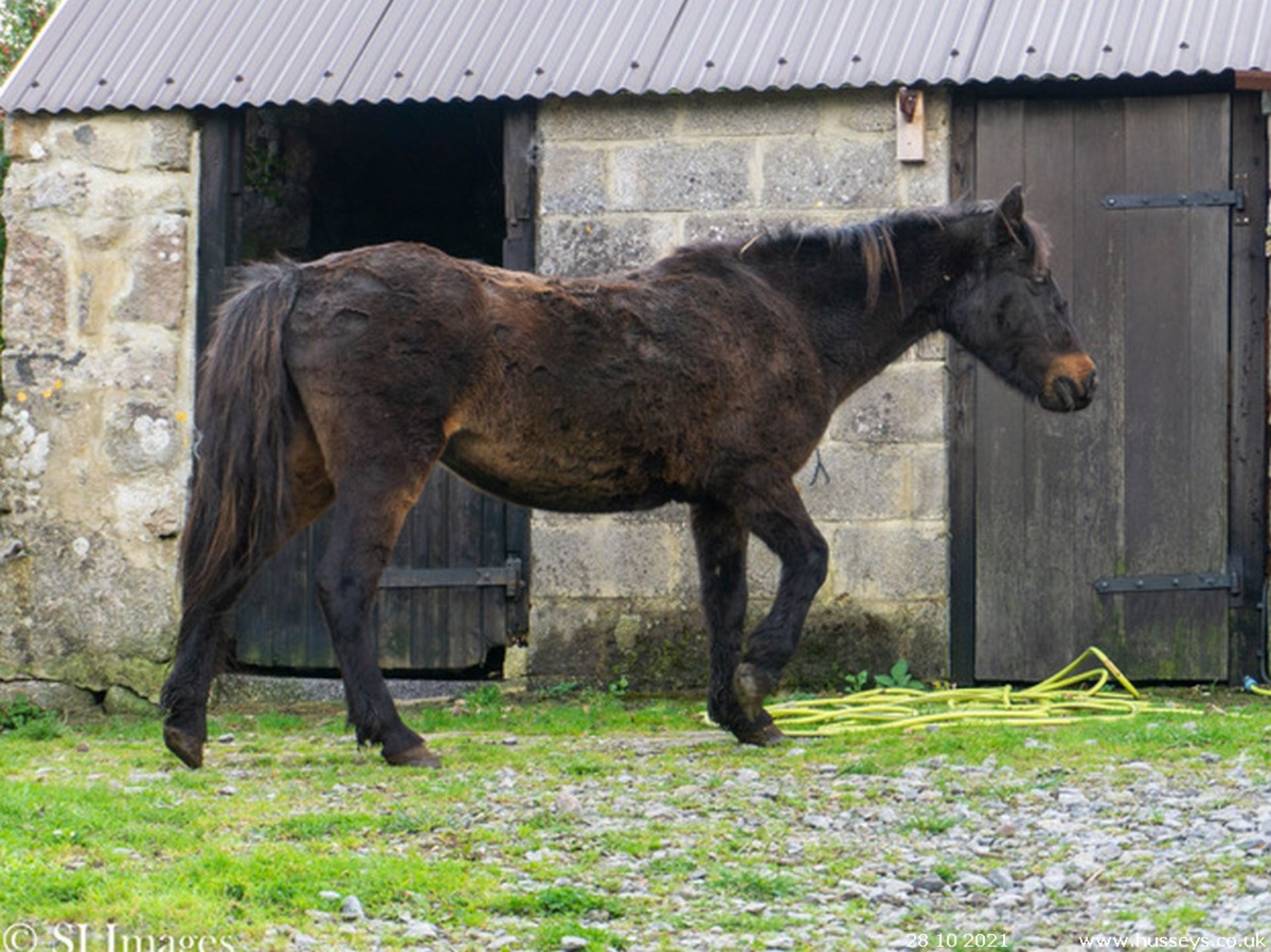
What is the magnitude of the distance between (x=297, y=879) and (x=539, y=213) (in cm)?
515

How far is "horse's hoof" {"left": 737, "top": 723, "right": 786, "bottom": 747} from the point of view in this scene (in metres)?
6.68

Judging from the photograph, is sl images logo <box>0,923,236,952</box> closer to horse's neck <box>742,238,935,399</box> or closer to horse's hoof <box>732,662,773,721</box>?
horse's hoof <box>732,662,773,721</box>

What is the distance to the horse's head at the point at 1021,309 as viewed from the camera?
280 inches

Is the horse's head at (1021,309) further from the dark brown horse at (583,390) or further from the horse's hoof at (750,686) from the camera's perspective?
the horse's hoof at (750,686)

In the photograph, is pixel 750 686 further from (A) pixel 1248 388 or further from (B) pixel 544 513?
(A) pixel 1248 388

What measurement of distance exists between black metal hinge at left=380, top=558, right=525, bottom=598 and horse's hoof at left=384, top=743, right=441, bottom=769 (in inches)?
123

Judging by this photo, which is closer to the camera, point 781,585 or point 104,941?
point 104,941

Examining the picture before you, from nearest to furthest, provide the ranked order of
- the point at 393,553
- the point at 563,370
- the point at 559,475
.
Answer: the point at 563,370, the point at 559,475, the point at 393,553

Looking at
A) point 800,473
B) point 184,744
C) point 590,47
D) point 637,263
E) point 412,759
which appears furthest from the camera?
point 590,47

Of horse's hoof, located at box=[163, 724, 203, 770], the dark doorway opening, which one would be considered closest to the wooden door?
the dark doorway opening

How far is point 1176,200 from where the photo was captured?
835 cm

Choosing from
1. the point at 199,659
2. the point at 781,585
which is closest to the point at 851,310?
the point at 781,585

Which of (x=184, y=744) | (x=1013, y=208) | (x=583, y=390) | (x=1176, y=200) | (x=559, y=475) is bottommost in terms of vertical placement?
(x=184, y=744)

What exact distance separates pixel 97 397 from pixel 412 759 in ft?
12.1
